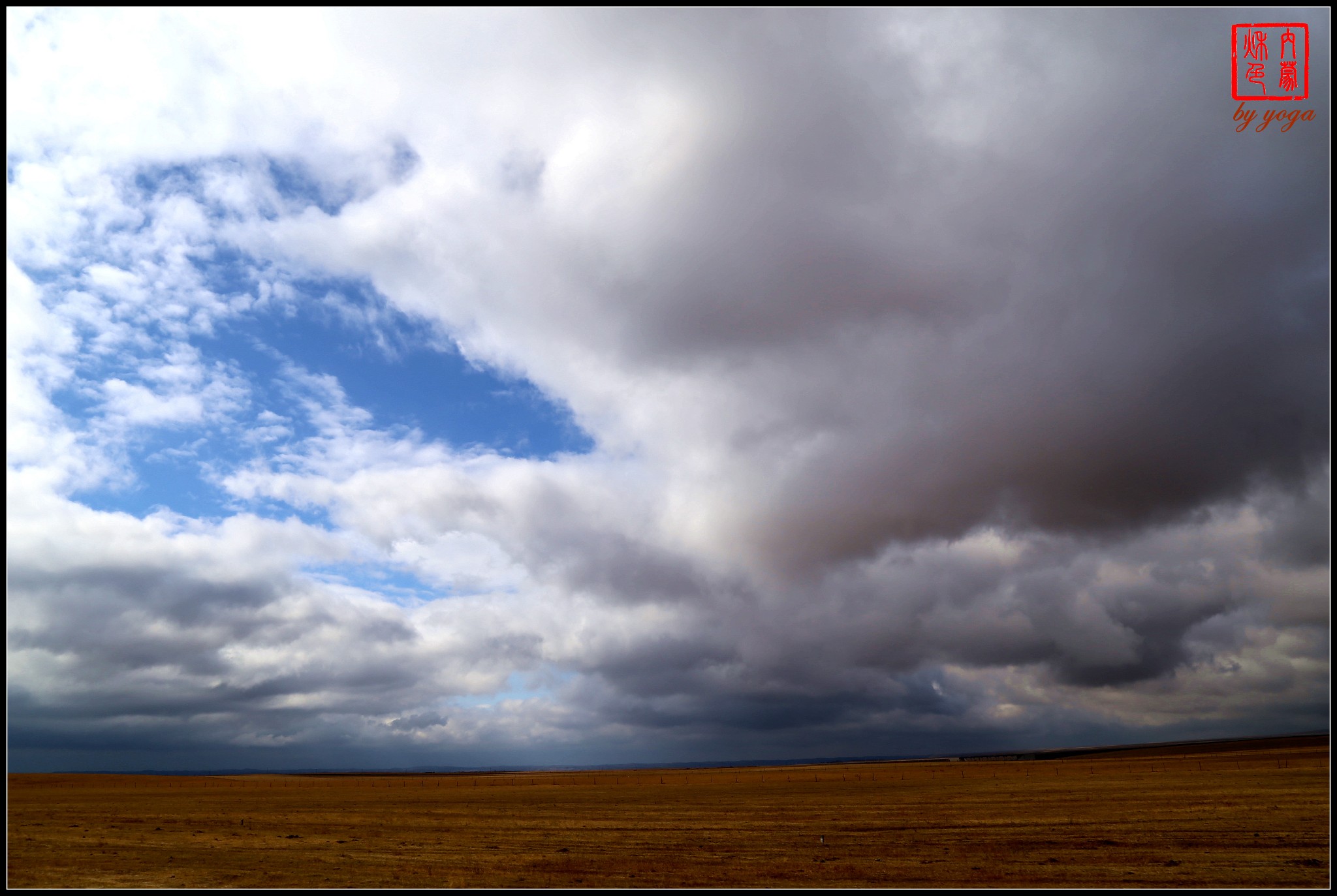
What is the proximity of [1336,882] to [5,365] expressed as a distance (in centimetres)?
4564

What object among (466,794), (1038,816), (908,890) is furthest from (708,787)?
(908,890)

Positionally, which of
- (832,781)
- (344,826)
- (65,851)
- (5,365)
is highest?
(5,365)

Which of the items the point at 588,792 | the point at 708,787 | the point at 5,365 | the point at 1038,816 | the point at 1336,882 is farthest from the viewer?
the point at 708,787

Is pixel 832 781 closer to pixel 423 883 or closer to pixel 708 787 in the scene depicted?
pixel 708 787

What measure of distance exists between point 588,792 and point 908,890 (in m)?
70.4

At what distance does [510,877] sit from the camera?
29.3 m

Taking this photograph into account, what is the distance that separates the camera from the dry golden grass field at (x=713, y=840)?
92.9 ft

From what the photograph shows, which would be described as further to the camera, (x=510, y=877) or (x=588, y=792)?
(x=588, y=792)

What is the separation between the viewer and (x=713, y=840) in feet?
126

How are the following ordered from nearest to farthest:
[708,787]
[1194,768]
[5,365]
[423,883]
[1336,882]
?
1. [5,365]
2. [1336,882]
3. [423,883]
4. [708,787]
5. [1194,768]

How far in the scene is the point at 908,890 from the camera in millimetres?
24703

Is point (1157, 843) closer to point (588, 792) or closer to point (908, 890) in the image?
point (908, 890)

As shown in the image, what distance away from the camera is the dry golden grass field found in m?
28.3

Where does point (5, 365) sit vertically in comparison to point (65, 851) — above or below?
above
